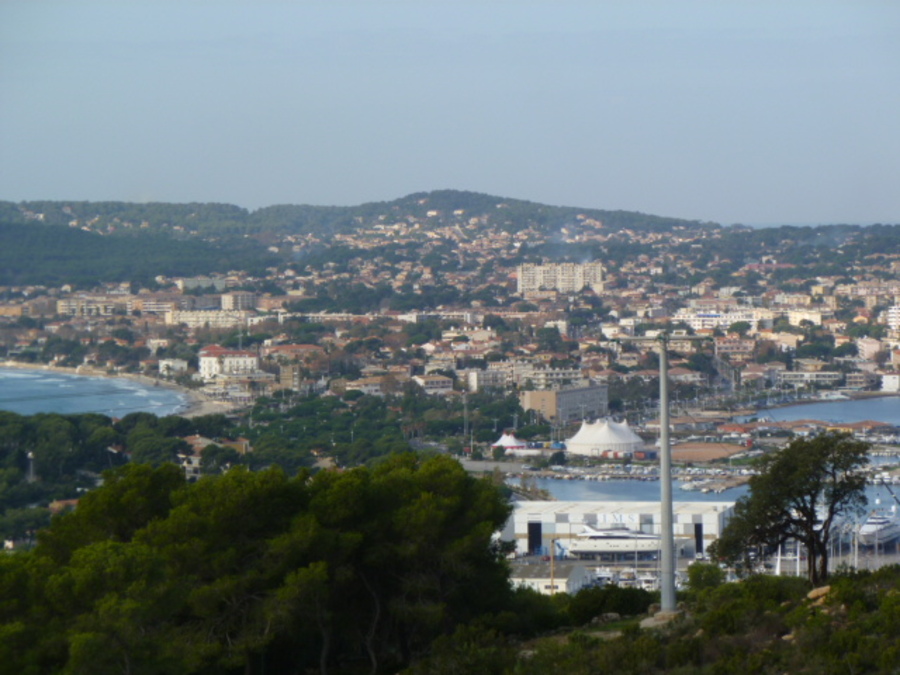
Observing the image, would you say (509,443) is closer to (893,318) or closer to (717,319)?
(717,319)

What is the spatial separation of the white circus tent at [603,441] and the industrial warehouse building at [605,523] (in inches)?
348

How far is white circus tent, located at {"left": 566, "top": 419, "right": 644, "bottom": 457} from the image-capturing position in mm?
25469

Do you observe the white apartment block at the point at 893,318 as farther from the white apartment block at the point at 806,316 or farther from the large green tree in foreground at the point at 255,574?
the large green tree in foreground at the point at 255,574

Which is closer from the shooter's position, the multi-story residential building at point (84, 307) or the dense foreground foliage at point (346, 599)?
the dense foreground foliage at point (346, 599)

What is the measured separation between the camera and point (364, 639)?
666cm

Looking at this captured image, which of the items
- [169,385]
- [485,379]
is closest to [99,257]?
[169,385]

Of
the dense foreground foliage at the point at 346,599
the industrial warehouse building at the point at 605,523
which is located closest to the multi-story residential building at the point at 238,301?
the industrial warehouse building at the point at 605,523

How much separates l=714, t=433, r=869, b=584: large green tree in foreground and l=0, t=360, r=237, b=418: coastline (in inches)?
858

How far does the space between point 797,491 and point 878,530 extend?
342 inches

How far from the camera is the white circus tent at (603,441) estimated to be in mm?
25469

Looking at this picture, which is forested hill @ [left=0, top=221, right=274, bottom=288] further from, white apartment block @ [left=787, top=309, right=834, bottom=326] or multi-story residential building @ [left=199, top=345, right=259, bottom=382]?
white apartment block @ [left=787, top=309, right=834, bottom=326]

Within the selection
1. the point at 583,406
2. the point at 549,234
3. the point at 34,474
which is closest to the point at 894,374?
the point at 583,406

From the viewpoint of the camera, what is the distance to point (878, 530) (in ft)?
49.3

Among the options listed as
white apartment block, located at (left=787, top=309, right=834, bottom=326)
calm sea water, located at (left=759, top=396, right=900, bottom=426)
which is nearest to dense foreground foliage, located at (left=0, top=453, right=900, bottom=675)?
calm sea water, located at (left=759, top=396, right=900, bottom=426)
